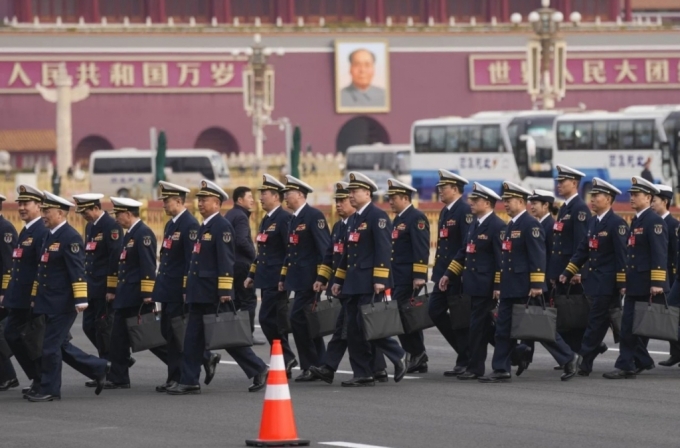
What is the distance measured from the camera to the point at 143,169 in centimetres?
4938

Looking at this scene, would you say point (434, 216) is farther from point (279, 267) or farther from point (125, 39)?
point (125, 39)

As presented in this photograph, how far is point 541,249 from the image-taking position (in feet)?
41.2

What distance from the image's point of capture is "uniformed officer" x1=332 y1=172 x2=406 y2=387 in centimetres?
1238

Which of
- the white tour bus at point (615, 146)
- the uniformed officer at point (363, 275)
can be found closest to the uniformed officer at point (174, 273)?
the uniformed officer at point (363, 275)

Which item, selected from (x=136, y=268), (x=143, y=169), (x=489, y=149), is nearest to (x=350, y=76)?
(x=143, y=169)

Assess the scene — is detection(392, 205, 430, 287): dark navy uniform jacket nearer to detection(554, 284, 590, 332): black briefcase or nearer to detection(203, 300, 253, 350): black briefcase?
detection(554, 284, 590, 332): black briefcase

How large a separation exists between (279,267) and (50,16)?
144 feet

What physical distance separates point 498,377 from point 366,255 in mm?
1303

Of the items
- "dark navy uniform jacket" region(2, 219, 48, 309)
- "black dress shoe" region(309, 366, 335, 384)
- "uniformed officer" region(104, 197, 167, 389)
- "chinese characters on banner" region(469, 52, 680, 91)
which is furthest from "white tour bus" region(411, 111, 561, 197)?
"dark navy uniform jacket" region(2, 219, 48, 309)

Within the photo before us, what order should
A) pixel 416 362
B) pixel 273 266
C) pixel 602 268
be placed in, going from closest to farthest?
pixel 602 268
pixel 416 362
pixel 273 266

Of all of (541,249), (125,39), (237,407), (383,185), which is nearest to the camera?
(237,407)

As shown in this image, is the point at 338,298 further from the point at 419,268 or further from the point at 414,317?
the point at 419,268

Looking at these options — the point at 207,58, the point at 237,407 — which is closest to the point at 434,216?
the point at 237,407

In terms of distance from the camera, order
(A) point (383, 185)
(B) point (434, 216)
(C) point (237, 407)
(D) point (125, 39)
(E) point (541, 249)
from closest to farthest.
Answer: (C) point (237, 407)
(E) point (541, 249)
(B) point (434, 216)
(A) point (383, 185)
(D) point (125, 39)
